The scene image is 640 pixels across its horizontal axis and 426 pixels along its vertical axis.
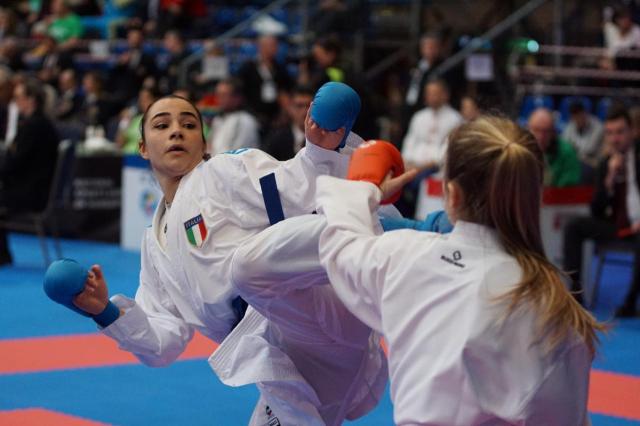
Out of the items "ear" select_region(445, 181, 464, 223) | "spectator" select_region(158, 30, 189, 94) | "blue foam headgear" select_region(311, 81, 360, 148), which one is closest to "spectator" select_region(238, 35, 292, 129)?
"spectator" select_region(158, 30, 189, 94)

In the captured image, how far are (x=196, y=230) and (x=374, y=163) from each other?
0.99 meters

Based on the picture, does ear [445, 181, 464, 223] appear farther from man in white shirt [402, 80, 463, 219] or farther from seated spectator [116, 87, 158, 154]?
seated spectator [116, 87, 158, 154]

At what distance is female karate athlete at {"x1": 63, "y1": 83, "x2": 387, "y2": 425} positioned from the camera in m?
3.58

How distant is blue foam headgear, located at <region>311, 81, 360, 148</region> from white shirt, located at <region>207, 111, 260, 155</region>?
724 cm

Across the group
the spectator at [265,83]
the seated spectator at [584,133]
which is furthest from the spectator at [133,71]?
the seated spectator at [584,133]

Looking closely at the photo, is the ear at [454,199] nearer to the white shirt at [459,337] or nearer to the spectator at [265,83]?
the white shirt at [459,337]

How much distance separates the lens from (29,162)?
9875mm

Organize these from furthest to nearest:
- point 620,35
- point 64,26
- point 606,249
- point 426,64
→ point 64,26 → point 620,35 → point 426,64 → point 606,249

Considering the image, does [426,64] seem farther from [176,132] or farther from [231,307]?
[231,307]

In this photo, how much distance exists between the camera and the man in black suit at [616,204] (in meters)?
8.20

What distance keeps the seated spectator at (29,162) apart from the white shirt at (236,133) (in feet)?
5.17

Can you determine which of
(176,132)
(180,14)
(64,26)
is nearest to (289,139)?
(176,132)

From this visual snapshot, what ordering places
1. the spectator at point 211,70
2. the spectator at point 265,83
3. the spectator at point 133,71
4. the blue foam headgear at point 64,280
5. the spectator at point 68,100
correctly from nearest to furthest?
the blue foam headgear at point 64,280 → the spectator at point 265,83 → the spectator at point 211,70 → the spectator at point 68,100 → the spectator at point 133,71

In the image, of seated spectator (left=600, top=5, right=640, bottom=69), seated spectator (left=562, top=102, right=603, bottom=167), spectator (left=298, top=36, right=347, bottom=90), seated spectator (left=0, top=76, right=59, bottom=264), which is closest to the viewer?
spectator (left=298, top=36, right=347, bottom=90)
